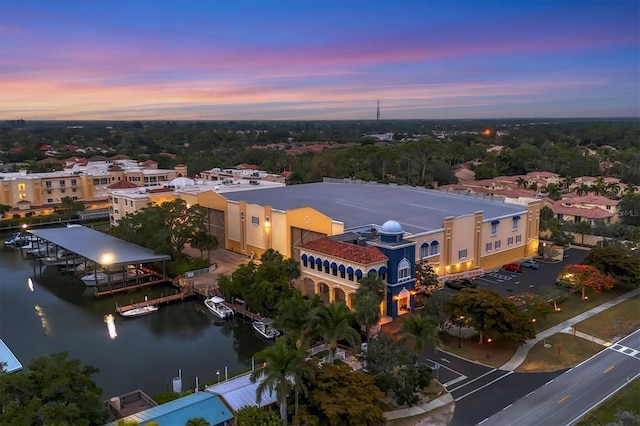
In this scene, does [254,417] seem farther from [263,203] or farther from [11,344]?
[263,203]

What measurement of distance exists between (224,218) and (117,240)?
1158cm

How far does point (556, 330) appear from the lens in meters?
36.7

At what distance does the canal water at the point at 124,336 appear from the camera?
3341cm

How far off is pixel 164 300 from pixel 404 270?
20.4 metres

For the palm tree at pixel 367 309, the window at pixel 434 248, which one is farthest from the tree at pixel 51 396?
the window at pixel 434 248

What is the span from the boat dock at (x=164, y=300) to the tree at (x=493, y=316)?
23656mm

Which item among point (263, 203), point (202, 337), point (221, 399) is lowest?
point (202, 337)

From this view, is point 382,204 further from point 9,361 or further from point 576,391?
point 9,361

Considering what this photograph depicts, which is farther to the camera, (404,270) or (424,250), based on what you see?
(424,250)

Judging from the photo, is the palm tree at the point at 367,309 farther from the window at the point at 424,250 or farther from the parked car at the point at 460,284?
the parked car at the point at 460,284

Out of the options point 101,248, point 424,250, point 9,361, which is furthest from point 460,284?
point 101,248

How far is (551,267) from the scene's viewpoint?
52.4m

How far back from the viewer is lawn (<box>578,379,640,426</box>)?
25.4m

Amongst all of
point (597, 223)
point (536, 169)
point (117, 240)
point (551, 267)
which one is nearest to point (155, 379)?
point (117, 240)
